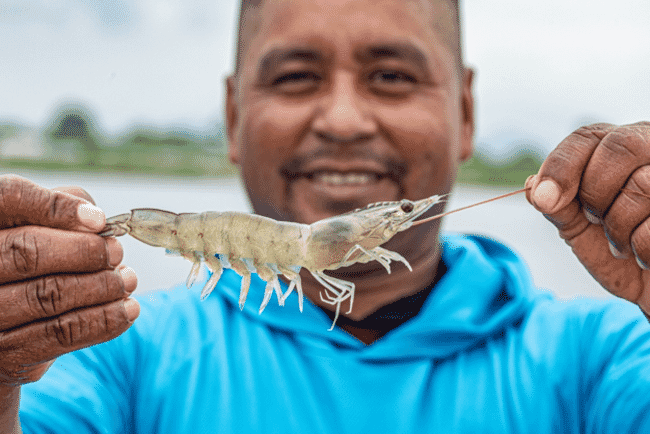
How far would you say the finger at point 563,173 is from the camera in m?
1.02

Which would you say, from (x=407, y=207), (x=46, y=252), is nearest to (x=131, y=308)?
(x=46, y=252)

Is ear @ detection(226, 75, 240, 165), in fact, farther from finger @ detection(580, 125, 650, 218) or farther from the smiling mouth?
finger @ detection(580, 125, 650, 218)

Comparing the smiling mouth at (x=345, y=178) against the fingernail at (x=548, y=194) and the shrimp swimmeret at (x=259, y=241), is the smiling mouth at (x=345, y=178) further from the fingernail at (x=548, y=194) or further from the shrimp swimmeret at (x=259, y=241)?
the fingernail at (x=548, y=194)

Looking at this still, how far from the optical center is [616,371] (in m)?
1.39

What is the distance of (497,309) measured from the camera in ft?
5.82

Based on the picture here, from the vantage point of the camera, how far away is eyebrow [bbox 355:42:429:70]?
1.61m

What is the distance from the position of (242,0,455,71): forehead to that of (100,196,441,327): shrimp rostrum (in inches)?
26.4

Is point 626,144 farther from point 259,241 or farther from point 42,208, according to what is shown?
point 42,208

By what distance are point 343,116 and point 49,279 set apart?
37.8 inches

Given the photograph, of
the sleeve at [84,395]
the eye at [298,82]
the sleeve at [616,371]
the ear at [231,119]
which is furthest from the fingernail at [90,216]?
the sleeve at [616,371]

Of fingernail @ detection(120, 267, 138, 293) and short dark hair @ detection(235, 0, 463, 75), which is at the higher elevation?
short dark hair @ detection(235, 0, 463, 75)

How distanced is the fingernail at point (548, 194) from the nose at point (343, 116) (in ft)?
2.26

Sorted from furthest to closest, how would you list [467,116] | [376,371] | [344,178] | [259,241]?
[467,116] → [344,178] → [376,371] → [259,241]

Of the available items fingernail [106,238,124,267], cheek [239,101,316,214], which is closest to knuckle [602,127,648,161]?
cheek [239,101,316,214]
